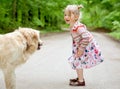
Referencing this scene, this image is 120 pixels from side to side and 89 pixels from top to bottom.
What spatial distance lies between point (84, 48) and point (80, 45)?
11cm

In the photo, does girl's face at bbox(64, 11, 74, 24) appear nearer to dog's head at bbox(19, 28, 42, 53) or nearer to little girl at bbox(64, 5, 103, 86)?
little girl at bbox(64, 5, 103, 86)

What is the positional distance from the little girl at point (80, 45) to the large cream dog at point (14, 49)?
1.05 meters

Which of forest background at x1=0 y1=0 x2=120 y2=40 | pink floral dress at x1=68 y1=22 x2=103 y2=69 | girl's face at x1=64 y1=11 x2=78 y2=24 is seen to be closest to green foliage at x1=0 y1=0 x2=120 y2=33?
forest background at x1=0 y1=0 x2=120 y2=40

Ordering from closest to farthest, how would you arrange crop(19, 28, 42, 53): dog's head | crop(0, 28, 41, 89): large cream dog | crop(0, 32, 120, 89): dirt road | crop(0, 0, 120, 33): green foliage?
crop(0, 28, 41, 89): large cream dog
crop(19, 28, 42, 53): dog's head
crop(0, 32, 120, 89): dirt road
crop(0, 0, 120, 33): green foliage

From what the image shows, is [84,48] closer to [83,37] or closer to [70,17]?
[83,37]

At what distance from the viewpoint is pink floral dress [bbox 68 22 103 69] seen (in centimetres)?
741

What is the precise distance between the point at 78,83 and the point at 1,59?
196 centimetres

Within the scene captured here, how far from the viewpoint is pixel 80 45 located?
744 centimetres

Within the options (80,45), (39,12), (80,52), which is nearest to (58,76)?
(80,52)

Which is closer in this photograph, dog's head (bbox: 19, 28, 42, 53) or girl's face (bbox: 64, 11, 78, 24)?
dog's head (bbox: 19, 28, 42, 53)

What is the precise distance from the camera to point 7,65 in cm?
626

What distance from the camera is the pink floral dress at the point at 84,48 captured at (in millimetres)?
7410

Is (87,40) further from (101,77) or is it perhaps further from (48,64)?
(48,64)

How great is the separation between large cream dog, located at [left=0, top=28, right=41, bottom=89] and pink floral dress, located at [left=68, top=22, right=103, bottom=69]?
1039 millimetres
